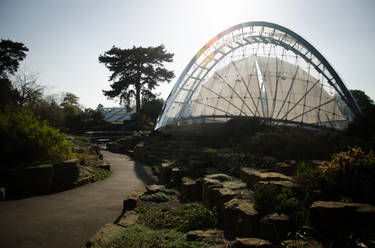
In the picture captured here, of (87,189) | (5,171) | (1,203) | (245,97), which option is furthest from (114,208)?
(245,97)

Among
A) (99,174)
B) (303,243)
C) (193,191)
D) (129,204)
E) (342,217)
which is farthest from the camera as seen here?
(99,174)

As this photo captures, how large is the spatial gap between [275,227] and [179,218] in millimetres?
2164

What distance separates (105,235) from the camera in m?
3.58

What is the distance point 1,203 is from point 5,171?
1.27 m

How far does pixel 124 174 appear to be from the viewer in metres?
10.3

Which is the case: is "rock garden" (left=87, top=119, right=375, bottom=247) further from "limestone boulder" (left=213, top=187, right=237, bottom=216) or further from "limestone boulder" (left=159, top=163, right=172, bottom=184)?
"limestone boulder" (left=159, top=163, right=172, bottom=184)

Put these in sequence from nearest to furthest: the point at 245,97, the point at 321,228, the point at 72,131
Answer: the point at 321,228 → the point at 245,97 → the point at 72,131

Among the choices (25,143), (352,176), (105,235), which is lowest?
(105,235)

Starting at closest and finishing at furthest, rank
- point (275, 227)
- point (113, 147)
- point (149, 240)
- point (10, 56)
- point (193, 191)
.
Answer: point (275, 227) < point (149, 240) < point (193, 191) < point (113, 147) < point (10, 56)

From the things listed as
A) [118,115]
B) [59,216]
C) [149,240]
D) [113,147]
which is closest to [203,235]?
[149,240]

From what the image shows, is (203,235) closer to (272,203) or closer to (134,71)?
(272,203)

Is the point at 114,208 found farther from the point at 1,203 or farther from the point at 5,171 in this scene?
the point at 5,171

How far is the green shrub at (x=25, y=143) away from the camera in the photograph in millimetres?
6945

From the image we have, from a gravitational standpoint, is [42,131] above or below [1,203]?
above
